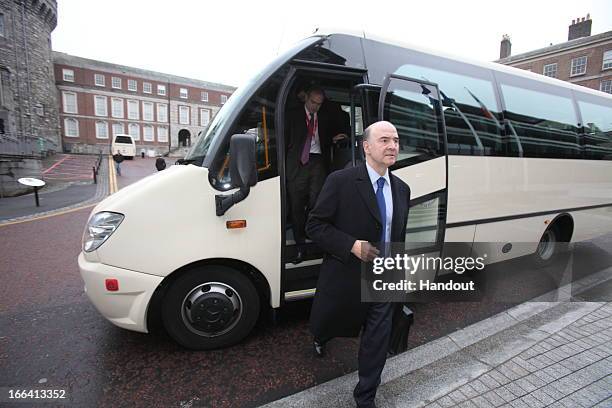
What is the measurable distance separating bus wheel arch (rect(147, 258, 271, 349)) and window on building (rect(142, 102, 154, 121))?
204 feet

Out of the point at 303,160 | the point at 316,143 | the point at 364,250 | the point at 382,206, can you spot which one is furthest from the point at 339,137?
the point at 364,250

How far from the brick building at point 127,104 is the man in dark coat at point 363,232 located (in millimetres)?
58221

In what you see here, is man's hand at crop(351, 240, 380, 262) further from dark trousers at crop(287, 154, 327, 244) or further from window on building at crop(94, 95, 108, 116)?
window on building at crop(94, 95, 108, 116)

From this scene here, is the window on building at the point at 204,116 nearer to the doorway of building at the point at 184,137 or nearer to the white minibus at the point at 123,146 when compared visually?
the doorway of building at the point at 184,137

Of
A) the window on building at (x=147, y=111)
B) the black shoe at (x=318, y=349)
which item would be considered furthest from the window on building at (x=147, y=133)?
the black shoe at (x=318, y=349)

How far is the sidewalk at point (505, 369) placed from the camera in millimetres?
2318

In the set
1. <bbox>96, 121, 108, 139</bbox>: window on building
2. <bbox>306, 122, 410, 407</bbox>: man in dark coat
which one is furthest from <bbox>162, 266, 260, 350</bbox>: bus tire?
<bbox>96, 121, 108, 139</bbox>: window on building

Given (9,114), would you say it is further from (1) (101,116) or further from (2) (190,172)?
(2) (190,172)

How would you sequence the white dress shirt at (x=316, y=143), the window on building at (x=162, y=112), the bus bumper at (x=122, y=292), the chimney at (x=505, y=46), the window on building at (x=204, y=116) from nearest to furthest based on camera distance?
the bus bumper at (x=122, y=292), the white dress shirt at (x=316, y=143), the chimney at (x=505, y=46), the window on building at (x=162, y=112), the window on building at (x=204, y=116)

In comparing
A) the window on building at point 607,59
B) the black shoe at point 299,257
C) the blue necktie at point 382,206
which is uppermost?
the window on building at point 607,59

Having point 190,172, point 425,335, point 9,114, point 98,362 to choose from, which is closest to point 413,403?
point 425,335

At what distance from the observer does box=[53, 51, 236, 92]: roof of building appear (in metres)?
49.8

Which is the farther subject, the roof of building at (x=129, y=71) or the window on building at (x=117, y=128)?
the window on building at (x=117, y=128)

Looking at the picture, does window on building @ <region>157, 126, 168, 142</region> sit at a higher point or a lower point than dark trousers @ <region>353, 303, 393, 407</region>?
higher
